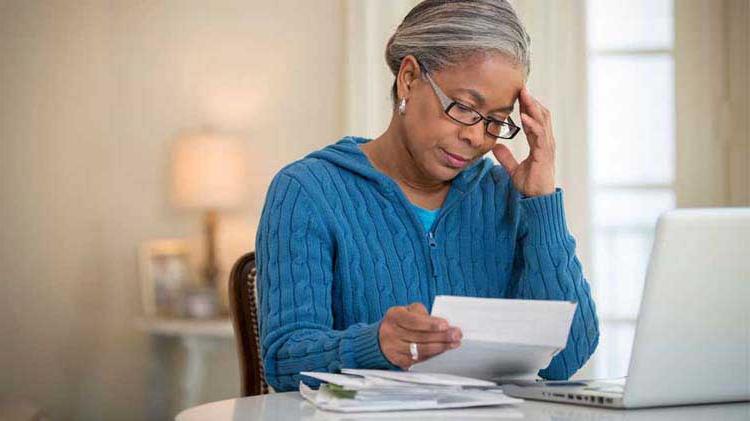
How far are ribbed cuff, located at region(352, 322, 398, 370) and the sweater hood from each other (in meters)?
0.48

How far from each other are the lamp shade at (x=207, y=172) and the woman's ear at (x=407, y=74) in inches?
94.7

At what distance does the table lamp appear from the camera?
13.7ft

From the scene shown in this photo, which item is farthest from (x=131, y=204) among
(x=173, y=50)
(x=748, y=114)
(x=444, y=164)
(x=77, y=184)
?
(x=444, y=164)

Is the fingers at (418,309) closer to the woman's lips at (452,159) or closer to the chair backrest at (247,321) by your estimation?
the woman's lips at (452,159)

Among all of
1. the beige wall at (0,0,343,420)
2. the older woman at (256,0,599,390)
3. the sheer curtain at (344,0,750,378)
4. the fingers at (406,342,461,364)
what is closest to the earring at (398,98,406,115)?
the older woman at (256,0,599,390)

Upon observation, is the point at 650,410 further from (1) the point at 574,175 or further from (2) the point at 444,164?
(1) the point at 574,175

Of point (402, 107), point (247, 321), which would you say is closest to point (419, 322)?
point (402, 107)

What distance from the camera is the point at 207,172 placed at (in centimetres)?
417

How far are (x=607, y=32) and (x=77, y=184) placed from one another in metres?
2.22

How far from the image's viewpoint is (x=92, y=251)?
434 cm

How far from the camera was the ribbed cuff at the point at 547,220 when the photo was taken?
182cm

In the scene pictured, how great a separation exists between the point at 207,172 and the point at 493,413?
3.09 meters

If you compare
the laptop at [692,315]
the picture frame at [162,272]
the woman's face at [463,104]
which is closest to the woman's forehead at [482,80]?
the woman's face at [463,104]

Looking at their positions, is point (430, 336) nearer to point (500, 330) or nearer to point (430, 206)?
point (500, 330)
